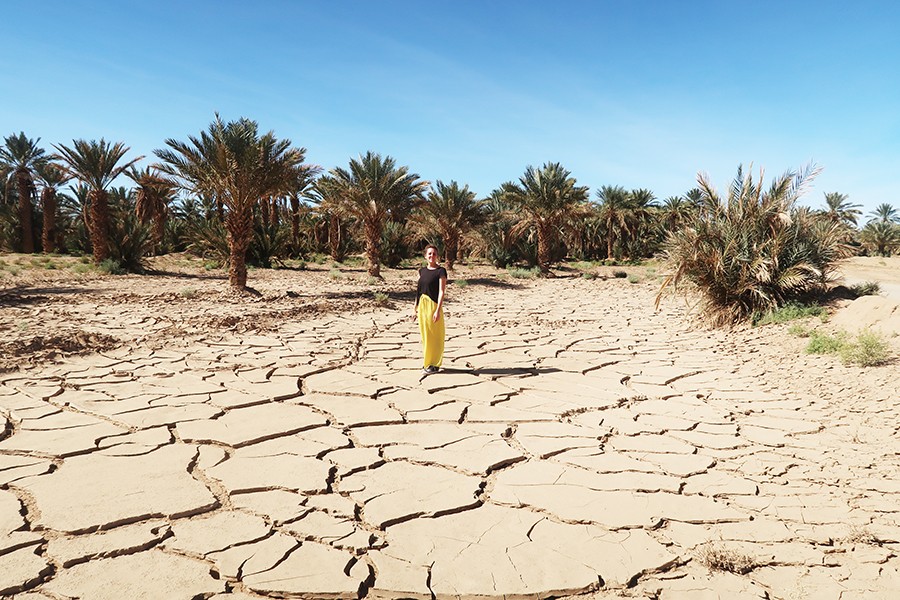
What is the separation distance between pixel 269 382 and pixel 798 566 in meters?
4.63

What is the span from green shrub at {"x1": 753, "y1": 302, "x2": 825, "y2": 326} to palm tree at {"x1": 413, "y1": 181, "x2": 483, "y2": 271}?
14994 mm

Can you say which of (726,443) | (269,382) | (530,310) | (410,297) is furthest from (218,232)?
(726,443)

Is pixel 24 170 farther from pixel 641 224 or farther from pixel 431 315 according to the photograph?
pixel 641 224

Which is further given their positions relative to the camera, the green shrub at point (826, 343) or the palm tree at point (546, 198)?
the palm tree at point (546, 198)

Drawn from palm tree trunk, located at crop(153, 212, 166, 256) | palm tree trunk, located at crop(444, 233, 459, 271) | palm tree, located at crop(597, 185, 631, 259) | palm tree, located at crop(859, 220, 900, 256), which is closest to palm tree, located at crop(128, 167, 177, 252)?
palm tree trunk, located at crop(153, 212, 166, 256)

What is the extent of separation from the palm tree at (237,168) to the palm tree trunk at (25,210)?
15.4 m

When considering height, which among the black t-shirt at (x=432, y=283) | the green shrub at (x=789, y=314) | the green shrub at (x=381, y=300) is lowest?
the green shrub at (x=381, y=300)

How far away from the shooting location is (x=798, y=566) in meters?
2.65

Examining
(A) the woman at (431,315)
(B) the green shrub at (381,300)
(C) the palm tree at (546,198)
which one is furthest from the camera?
(C) the palm tree at (546,198)

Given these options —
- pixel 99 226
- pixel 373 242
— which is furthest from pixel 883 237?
pixel 99 226

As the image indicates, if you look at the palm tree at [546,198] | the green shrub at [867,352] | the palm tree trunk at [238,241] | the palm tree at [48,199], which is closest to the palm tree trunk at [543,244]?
the palm tree at [546,198]

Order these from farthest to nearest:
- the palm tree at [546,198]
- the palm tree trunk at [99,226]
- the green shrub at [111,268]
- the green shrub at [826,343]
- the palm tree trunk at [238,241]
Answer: the palm tree at [546,198]
the palm tree trunk at [99,226]
the green shrub at [111,268]
the palm tree trunk at [238,241]
the green shrub at [826,343]

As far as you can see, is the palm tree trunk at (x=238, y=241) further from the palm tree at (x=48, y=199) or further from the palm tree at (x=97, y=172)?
the palm tree at (x=48, y=199)

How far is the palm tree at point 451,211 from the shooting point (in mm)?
22750
